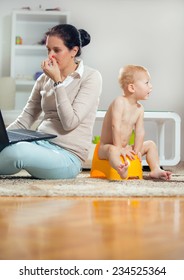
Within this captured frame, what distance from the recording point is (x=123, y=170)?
2.06 m

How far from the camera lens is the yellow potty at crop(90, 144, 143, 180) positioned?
7.22 feet

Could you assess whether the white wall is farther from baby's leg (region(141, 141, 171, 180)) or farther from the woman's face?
the woman's face

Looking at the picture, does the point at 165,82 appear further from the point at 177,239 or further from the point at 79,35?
the point at 177,239

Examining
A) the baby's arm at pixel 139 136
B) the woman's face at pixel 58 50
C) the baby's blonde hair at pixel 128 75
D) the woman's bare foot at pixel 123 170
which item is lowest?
the woman's bare foot at pixel 123 170

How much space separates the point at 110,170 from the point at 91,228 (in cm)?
117

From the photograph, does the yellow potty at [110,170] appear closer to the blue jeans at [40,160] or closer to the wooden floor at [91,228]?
the blue jeans at [40,160]

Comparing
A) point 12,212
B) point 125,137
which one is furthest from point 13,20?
point 12,212

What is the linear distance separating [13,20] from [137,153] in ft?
8.72

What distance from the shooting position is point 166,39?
486 centimetres

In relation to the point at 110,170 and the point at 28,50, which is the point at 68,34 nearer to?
the point at 110,170

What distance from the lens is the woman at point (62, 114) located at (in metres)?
2.03

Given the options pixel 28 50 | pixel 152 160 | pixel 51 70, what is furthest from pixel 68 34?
pixel 28 50

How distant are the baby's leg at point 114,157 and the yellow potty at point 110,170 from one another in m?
0.03

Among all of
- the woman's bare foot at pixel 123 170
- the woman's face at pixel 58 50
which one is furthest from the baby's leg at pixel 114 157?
the woman's face at pixel 58 50
